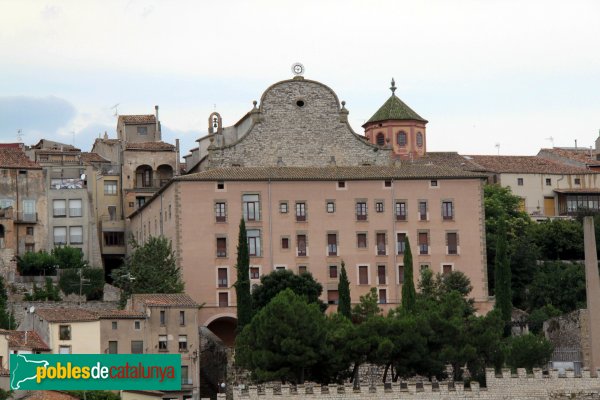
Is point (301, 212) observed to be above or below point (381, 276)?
above

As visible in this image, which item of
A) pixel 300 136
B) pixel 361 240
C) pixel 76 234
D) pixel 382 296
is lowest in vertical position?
pixel 382 296

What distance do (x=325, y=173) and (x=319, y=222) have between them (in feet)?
10.1

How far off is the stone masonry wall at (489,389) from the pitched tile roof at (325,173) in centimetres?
2113

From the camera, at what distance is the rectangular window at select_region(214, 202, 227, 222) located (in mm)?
102500

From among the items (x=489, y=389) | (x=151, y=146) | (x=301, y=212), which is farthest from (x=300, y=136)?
(x=489, y=389)

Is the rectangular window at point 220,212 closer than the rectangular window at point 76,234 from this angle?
Yes

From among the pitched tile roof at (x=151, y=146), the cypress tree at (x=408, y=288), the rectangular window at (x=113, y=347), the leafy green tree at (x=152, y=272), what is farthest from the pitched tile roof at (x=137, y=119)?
the rectangular window at (x=113, y=347)

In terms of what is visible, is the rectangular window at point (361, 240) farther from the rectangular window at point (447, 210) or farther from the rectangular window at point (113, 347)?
the rectangular window at point (113, 347)

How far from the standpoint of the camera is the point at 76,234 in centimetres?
11700

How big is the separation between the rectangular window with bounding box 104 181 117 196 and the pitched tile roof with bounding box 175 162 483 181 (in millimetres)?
20190

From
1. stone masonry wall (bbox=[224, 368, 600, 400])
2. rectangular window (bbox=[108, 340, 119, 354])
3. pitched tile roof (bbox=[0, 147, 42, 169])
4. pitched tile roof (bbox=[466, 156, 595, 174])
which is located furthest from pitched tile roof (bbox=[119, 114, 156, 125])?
stone masonry wall (bbox=[224, 368, 600, 400])

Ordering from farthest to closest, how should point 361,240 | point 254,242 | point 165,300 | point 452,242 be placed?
point 452,242 → point 361,240 → point 254,242 → point 165,300

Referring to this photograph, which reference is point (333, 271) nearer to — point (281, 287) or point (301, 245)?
point (301, 245)

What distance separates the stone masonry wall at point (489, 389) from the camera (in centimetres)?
8381
